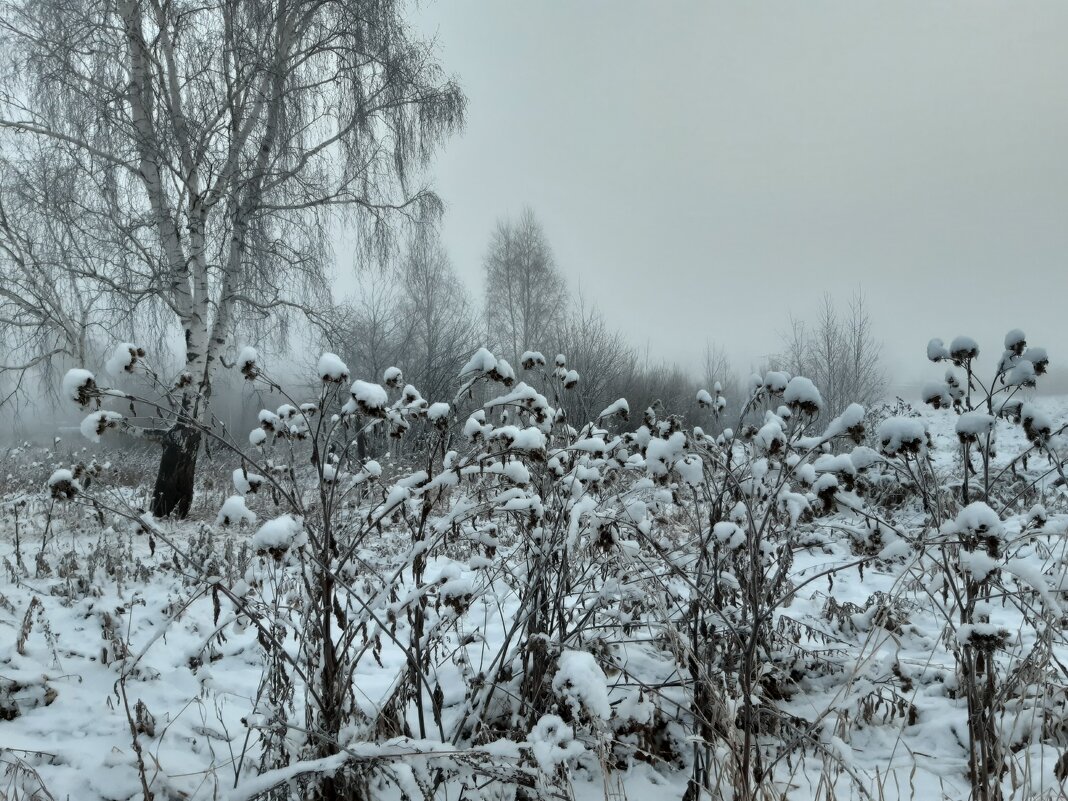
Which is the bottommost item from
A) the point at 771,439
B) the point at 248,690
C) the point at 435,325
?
the point at 248,690

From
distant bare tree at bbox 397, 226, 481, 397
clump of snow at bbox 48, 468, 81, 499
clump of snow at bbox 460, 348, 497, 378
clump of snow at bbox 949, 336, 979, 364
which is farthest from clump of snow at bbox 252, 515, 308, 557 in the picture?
distant bare tree at bbox 397, 226, 481, 397

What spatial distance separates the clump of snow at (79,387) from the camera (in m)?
1.61

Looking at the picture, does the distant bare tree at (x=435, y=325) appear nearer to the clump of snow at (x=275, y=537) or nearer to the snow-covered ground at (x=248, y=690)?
the snow-covered ground at (x=248, y=690)

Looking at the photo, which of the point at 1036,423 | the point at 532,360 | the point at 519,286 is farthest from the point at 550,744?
the point at 519,286

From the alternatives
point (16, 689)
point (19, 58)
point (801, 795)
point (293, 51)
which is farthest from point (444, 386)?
point (801, 795)

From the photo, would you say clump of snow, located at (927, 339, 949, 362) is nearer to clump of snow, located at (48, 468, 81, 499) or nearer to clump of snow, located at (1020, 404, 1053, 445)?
clump of snow, located at (1020, 404, 1053, 445)

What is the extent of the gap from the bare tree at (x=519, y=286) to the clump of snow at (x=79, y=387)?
1998cm

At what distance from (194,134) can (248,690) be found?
5.77 m

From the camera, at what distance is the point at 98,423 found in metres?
1.71

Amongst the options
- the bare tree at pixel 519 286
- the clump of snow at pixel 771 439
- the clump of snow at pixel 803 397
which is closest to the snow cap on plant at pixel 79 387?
the clump of snow at pixel 803 397

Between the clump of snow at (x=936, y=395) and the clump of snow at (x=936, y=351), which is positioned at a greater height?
the clump of snow at (x=936, y=351)

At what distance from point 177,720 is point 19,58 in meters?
7.65

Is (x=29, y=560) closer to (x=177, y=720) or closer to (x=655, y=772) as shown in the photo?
(x=177, y=720)

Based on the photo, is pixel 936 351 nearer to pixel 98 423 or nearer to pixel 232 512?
pixel 232 512
